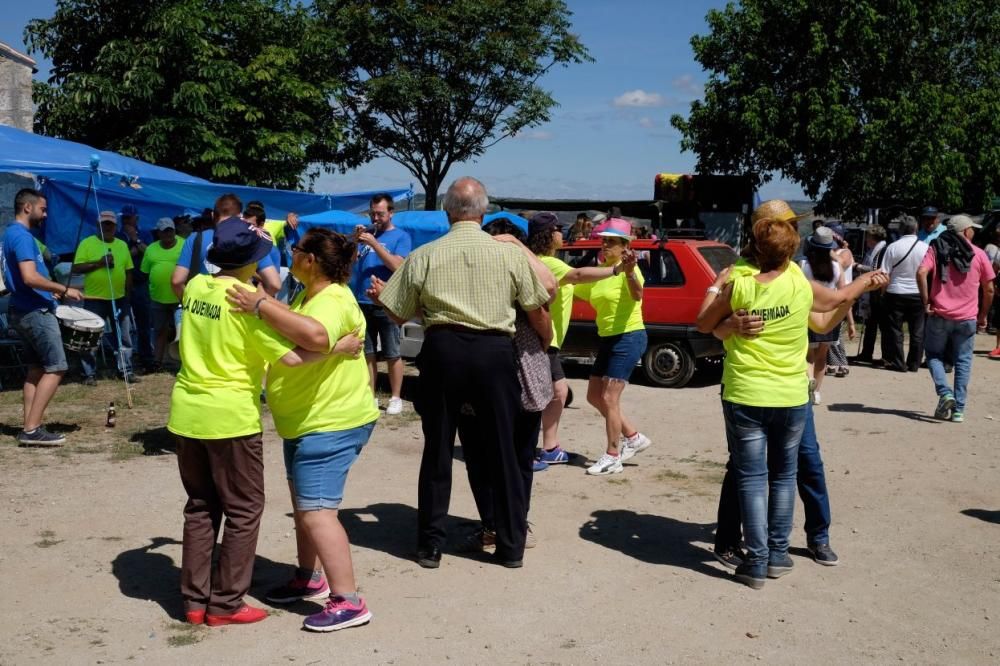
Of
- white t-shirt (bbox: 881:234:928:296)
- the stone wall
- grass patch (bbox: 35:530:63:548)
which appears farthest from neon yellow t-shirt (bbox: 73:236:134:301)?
white t-shirt (bbox: 881:234:928:296)

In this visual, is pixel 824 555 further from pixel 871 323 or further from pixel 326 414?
pixel 871 323

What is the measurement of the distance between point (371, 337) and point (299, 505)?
4897 mm

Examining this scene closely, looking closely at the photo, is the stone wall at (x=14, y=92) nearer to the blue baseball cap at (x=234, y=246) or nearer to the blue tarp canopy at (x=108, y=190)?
the blue tarp canopy at (x=108, y=190)

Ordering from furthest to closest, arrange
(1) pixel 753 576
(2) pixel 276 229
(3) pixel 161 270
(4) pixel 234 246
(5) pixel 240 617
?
(2) pixel 276 229
(3) pixel 161 270
(1) pixel 753 576
(5) pixel 240 617
(4) pixel 234 246

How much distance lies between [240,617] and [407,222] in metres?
10.9

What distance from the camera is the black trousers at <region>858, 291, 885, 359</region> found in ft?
44.1

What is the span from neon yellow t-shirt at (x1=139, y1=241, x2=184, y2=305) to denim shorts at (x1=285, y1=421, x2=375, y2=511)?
7.75 metres

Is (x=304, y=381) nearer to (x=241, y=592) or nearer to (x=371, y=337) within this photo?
(x=241, y=592)

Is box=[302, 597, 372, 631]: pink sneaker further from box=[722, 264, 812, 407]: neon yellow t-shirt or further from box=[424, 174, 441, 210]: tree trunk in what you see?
box=[424, 174, 441, 210]: tree trunk

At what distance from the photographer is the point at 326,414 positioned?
14.2ft

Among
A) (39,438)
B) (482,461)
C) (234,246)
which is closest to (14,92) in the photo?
(39,438)

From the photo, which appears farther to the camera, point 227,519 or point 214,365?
point 227,519

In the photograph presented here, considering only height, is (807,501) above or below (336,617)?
above

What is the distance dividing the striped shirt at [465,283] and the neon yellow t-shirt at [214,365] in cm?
99
